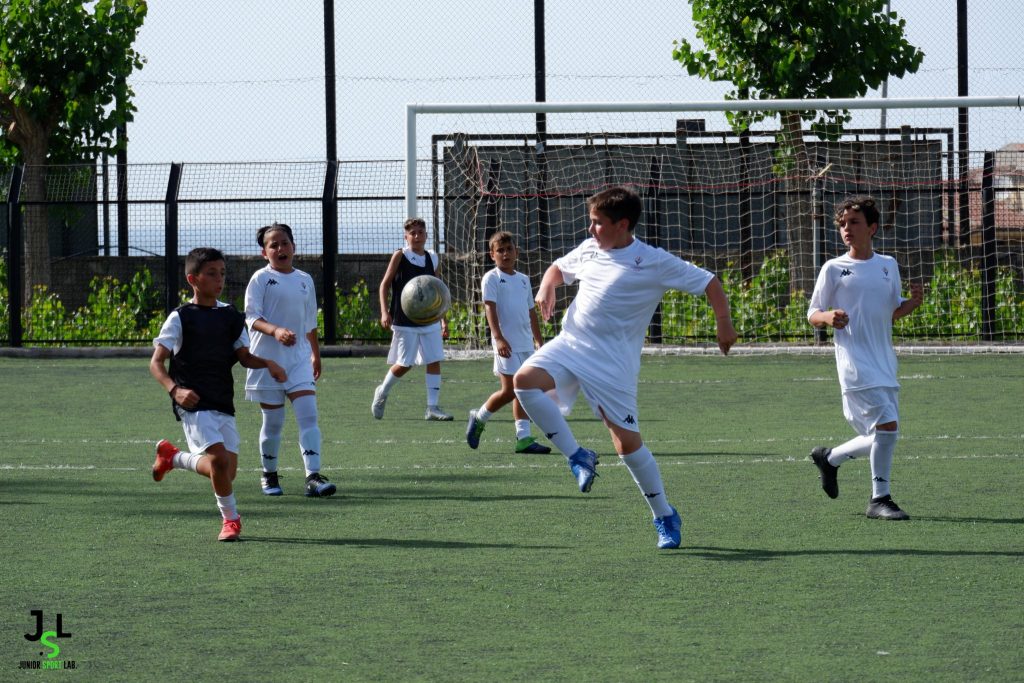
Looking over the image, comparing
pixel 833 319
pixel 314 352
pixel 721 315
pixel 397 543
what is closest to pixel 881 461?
pixel 833 319

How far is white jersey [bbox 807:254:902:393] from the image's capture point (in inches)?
304

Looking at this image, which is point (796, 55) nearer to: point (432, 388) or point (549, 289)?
point (432, 388)

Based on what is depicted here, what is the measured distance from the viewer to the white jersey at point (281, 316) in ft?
28.3

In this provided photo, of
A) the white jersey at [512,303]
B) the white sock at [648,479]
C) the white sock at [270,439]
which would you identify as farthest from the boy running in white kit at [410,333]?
the white sock at [648,479]

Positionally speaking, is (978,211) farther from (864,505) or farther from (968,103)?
(864,505)

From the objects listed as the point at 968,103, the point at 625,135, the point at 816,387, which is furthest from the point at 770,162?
the point at 816,387

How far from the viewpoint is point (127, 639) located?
5.18m

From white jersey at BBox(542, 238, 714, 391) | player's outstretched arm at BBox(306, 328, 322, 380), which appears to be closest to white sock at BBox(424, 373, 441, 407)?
player's outstretched arm at BBox(306, 328, 322, 380)

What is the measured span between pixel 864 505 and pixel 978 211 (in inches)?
550

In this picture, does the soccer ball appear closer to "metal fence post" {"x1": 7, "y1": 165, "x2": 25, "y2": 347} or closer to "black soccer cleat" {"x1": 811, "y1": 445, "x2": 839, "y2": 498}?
"black soccer cleat" {"x1": 811, "y1": 445, "x2": 839, "y2": 498}

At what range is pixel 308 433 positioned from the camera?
855cm

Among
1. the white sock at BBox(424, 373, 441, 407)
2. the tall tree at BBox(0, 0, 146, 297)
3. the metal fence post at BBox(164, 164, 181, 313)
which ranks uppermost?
the tall tree at BBox(0, 0, 146, 297)

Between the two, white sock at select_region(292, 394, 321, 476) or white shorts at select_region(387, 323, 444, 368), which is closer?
white sock at select_region(292, 394, 321, 476)

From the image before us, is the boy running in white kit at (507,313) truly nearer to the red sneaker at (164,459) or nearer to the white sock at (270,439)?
the white sock at (270,439)
